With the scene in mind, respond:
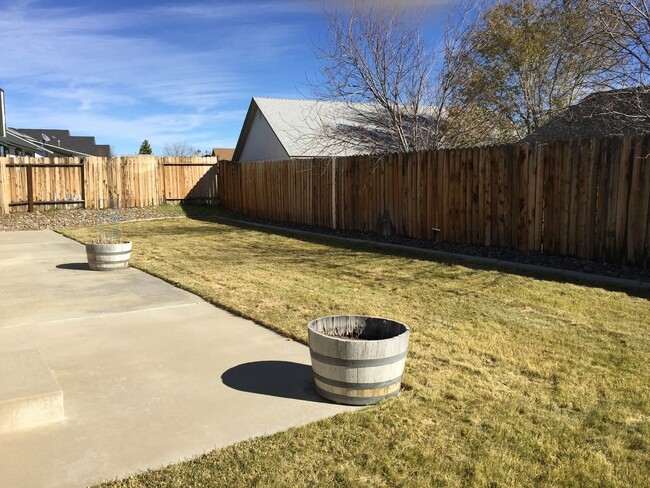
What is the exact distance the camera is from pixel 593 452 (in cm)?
317

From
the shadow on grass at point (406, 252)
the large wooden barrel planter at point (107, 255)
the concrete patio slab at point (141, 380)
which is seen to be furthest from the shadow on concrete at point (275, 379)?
the large wooden barrel planter at point (107, 255)

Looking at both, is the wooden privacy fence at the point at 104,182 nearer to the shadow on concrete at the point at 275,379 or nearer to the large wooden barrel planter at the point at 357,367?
the shadow on concrete at the point at 275,379

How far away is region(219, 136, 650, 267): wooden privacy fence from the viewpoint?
8336 millimetres

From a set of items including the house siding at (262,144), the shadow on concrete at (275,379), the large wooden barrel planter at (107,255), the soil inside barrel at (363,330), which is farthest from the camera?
the house siding at (262,144)

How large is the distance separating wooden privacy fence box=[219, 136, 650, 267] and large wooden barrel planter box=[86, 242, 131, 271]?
6.15m

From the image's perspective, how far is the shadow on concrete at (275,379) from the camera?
4066 mm

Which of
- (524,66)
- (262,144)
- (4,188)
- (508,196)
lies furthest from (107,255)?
(524,66)

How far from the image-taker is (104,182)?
21422 mm

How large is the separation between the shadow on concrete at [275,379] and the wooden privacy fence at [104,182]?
16.3 m

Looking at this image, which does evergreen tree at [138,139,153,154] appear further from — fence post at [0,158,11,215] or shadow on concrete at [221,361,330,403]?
shadow on concrete at [221,361,330,403]

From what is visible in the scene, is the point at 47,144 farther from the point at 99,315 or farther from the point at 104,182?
the point at 99,315

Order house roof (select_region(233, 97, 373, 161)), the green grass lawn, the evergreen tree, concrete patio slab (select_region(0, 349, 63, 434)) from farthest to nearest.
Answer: the evergreen tree, house roof (select_region(233, 97, 373, 161)), concrete patio slab (select_region(0, 349, 63, 434)), the green grass lawn

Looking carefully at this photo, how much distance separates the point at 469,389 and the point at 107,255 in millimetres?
7096

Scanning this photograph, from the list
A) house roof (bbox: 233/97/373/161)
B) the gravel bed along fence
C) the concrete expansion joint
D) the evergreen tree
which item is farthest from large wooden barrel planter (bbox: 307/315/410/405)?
the evergreen tree
